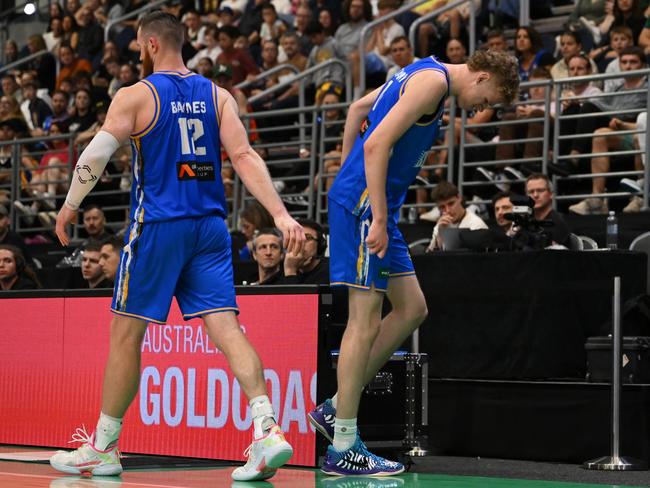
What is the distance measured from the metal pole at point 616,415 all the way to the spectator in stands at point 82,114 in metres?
9.47

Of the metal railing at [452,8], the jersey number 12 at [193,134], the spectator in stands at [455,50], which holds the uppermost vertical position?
the metal railing at [452,8]

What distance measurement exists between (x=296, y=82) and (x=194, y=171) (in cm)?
867

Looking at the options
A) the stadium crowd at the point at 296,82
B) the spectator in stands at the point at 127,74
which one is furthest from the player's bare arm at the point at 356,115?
the spectator in stands at the point at 127,74

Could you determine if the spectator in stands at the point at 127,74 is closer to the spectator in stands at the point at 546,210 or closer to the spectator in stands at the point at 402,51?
the spectator in stands at the point at 402,51

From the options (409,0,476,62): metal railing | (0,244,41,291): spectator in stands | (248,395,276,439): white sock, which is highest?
(409,0,476,62): metal railing

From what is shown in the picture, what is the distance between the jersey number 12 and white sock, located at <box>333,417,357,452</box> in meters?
1.33

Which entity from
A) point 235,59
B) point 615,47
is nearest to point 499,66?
point 615,47

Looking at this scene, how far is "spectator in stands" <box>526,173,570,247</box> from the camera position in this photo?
8.37m

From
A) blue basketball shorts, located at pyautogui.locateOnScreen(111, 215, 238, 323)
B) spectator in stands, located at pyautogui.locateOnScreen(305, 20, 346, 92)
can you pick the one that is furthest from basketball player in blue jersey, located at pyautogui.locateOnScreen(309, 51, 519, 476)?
spectator in stands, located at pyautogui.locateOnScreen(305, 20, 346, 92)

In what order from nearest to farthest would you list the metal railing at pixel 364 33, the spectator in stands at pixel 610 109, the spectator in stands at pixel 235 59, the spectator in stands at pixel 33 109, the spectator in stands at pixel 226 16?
1. the spectator in stands at pixel 610 109
2. the metal railing at pixel 364 33
3. the spectator in stands at pixel 235 59
4. the spectator in stands at pixel 226 16
5. the spectator in stands at pixel 33 109

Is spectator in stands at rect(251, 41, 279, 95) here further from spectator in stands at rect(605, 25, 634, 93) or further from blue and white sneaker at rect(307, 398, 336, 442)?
blue and white sneaker at rect(307, 398, 336, 442)

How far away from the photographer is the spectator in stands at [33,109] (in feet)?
53.5

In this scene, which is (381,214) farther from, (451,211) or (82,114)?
(82,114)

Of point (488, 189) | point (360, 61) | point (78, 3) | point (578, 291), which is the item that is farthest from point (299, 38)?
point (578, 291)
